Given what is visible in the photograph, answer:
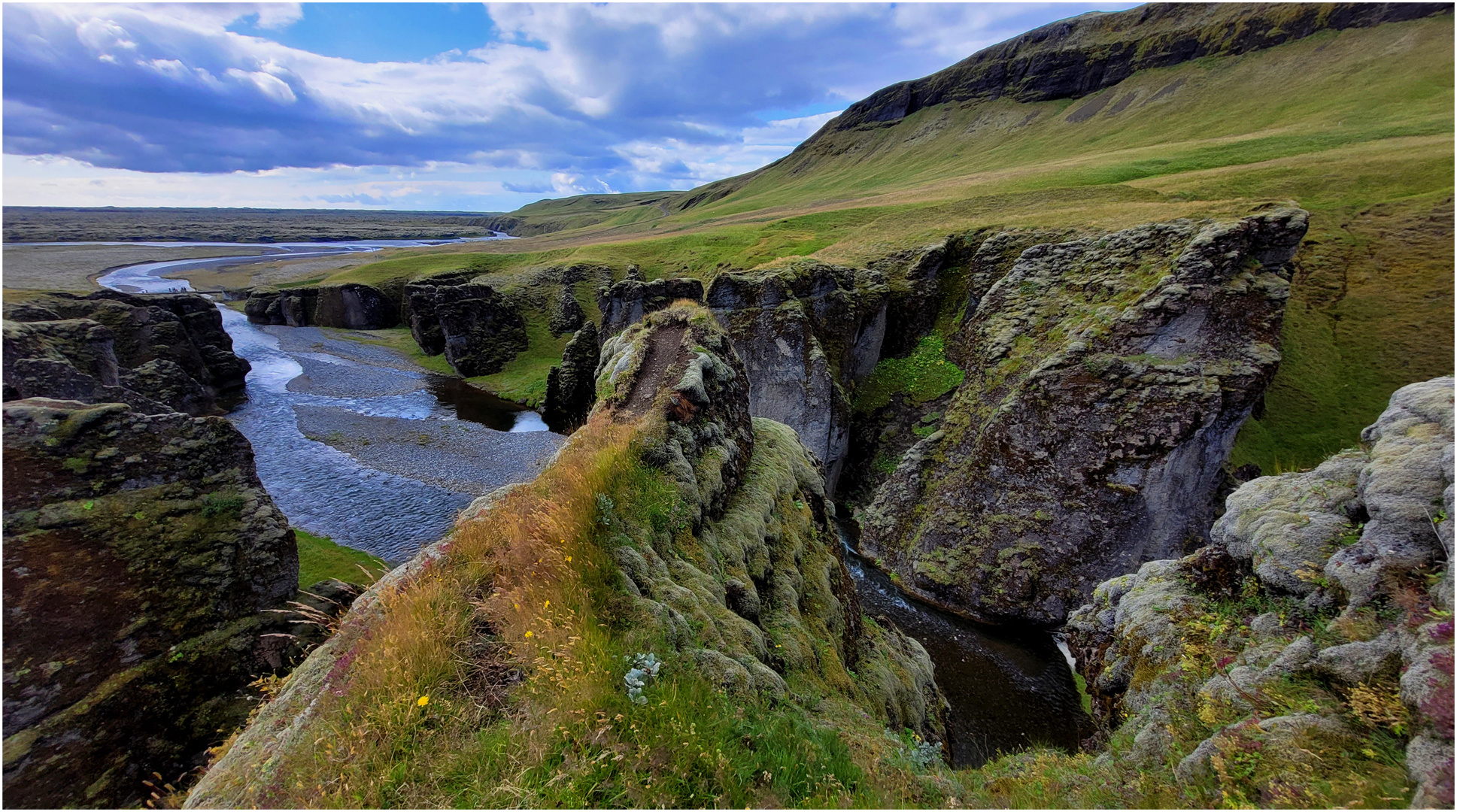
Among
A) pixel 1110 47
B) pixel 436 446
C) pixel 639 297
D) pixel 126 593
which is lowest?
pixel 436 446

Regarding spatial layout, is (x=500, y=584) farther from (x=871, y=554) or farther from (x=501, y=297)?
(x=501, y=297)

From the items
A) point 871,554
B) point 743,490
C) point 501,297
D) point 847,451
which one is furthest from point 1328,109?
point 501,297

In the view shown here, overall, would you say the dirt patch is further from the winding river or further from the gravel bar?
the gravel bar

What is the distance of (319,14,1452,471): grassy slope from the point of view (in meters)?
25.8

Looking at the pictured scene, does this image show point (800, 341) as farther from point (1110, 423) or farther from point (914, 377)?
point (1110, 423)

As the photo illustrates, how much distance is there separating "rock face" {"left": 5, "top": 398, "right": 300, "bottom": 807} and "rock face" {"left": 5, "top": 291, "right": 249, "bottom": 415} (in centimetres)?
919

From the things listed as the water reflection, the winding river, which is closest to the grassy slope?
the winding river

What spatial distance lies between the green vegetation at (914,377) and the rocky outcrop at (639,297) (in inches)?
680

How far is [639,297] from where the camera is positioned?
4741 cm

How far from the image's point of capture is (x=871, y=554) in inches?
1059

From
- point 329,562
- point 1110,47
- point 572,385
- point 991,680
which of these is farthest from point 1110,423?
point 1110,47

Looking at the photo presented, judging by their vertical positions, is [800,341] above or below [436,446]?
above

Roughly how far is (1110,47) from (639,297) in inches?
5066

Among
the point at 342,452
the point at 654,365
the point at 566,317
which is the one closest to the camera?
the point at 654,365
